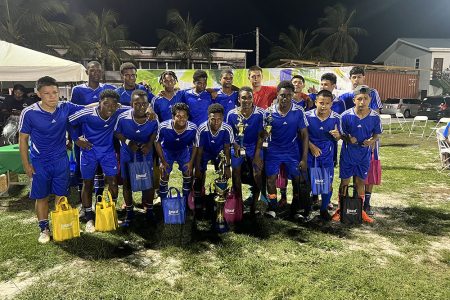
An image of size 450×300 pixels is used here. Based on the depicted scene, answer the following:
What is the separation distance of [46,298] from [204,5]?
153 ft

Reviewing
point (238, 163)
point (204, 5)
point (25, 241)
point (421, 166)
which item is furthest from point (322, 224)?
point (204, 5)

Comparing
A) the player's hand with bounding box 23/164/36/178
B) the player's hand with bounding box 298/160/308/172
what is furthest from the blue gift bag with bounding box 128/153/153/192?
the player's hand with bounding box 298/160/308/172

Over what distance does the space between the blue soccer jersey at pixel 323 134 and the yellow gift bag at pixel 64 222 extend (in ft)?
11.3

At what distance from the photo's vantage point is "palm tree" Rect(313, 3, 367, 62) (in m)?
44.9

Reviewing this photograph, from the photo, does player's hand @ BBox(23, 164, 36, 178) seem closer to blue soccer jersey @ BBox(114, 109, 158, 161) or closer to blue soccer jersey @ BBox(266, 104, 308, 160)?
blue soccer jersey @ BBox(114, 109, 158, 161)

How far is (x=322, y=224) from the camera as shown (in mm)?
5387

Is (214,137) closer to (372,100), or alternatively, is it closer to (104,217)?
(104,217)

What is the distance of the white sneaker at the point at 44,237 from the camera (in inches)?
186

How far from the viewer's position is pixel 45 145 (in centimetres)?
461

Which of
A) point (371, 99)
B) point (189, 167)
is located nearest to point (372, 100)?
point (371, 99)

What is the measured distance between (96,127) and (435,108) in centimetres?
2532

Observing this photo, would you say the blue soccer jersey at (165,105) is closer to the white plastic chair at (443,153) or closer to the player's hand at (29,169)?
the player's hand at (29,169)

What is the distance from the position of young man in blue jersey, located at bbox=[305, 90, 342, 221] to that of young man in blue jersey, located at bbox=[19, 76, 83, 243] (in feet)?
11.4

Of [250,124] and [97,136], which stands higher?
[250,124]
